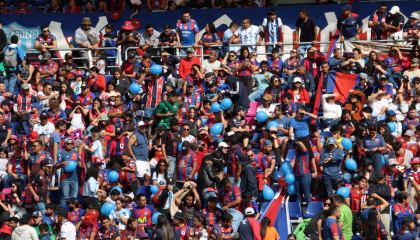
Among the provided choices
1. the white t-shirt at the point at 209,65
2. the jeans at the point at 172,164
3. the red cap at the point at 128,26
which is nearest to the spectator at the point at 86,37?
the red cap at the point at 128,26

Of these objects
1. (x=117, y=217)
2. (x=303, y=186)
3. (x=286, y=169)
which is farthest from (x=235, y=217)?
(x=117, y=217)

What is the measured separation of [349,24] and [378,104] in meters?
2.82

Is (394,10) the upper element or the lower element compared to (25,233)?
upper

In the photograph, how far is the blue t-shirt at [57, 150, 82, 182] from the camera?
52.1ft

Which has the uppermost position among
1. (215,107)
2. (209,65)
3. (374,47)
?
(374,47)

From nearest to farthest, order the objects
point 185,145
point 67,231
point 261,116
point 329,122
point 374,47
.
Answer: point 67,231, point 185,145, point 261,116, point 329,122, point 374,47

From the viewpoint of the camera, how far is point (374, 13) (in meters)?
20.1

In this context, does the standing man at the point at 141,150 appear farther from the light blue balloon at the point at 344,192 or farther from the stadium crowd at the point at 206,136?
the light blue balloon at the point at 344,192

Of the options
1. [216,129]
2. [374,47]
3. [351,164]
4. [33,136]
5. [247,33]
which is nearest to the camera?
[351,164]

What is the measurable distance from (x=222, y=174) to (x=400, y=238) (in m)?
3.72

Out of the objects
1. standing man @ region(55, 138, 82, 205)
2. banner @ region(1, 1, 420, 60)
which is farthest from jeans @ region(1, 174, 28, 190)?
banner @ region(1, 1, 420, 60)

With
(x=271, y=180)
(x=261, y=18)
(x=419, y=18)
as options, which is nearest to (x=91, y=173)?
(x=271, y=180)

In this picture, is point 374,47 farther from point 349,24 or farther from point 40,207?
point 40,207

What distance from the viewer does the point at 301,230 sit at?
47.5 feet
